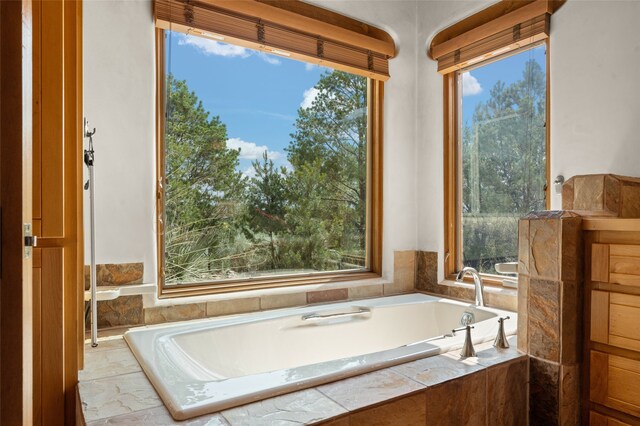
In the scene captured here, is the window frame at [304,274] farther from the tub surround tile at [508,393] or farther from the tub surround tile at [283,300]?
the tub surround tile at [508,393]

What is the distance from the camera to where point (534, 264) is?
167cm

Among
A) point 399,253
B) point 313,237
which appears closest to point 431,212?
point 399,253

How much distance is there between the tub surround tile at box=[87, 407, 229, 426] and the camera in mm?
1074

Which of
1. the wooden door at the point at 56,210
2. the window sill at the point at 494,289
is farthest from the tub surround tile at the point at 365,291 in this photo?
the wooden door at the point at 56,210

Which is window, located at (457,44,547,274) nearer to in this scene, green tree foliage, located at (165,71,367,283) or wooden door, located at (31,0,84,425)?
green tree foliage, located at (165,71,367,283)

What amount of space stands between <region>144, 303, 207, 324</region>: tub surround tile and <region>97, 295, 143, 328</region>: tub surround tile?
46 mm

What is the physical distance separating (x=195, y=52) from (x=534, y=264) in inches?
80.5

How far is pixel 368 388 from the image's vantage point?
1.29m

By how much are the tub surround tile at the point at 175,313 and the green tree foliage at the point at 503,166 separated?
5.83ft

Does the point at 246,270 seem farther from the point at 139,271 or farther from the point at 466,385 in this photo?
the point at 466,385

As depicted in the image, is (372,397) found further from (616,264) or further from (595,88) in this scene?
(595,88)

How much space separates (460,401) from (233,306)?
4.28ft
